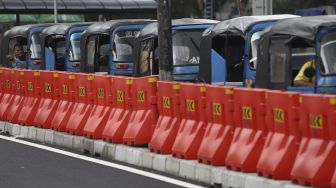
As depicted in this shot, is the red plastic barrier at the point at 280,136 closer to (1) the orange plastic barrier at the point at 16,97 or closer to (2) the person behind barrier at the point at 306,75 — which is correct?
(2) the person behind barrier at the point at 306,75

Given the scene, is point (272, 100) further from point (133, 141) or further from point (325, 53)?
point (133, 141)

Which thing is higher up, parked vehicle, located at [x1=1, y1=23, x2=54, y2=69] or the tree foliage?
the tree foliage

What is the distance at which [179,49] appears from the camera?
19.9m

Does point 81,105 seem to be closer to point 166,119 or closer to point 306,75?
point 166,119

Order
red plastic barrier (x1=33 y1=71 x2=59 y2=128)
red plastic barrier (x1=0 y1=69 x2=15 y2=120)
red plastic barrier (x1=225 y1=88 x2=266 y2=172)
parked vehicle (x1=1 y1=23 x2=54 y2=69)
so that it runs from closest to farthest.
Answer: red plastic barrier (x1=225 y1=88 x2=266 y2=172)
red plastic barrier (x1=33 y1=71 x2=59 y2=128)
red plastic barrier (x1=0 y1=69 x2=15 y2=120)
parked vehicle (x1=1 y1=23 x2=54 y2=69)

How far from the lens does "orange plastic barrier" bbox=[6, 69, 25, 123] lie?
20.3 metres

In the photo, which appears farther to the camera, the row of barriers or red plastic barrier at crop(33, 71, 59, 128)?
red plastic barrier at crop(33, 71, 59, 128)

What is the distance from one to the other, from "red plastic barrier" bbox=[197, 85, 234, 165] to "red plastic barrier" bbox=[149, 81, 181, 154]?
975 mm

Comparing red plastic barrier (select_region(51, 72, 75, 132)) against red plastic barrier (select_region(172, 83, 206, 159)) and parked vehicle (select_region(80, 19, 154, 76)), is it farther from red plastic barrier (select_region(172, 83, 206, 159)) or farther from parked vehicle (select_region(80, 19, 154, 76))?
red plastic barrier (select_region(172, 83, 206, 159))

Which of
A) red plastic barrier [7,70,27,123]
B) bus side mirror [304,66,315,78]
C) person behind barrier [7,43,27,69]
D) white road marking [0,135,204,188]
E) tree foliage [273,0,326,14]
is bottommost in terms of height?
white road marking [0,135,204,188]

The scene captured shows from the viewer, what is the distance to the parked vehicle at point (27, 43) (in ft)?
94.0

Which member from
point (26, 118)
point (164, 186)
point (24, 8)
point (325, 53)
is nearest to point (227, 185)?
point (164, 186)

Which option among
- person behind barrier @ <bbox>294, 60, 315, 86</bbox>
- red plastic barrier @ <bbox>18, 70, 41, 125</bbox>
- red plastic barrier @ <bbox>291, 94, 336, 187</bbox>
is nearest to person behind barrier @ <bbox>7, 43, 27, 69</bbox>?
red plastic barrier @ <bbox>18, 70, 41, 125</bbox>

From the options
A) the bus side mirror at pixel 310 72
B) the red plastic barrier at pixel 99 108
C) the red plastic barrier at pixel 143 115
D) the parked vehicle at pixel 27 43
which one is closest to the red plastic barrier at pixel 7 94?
the red plastic barrier at pixel 99 108
